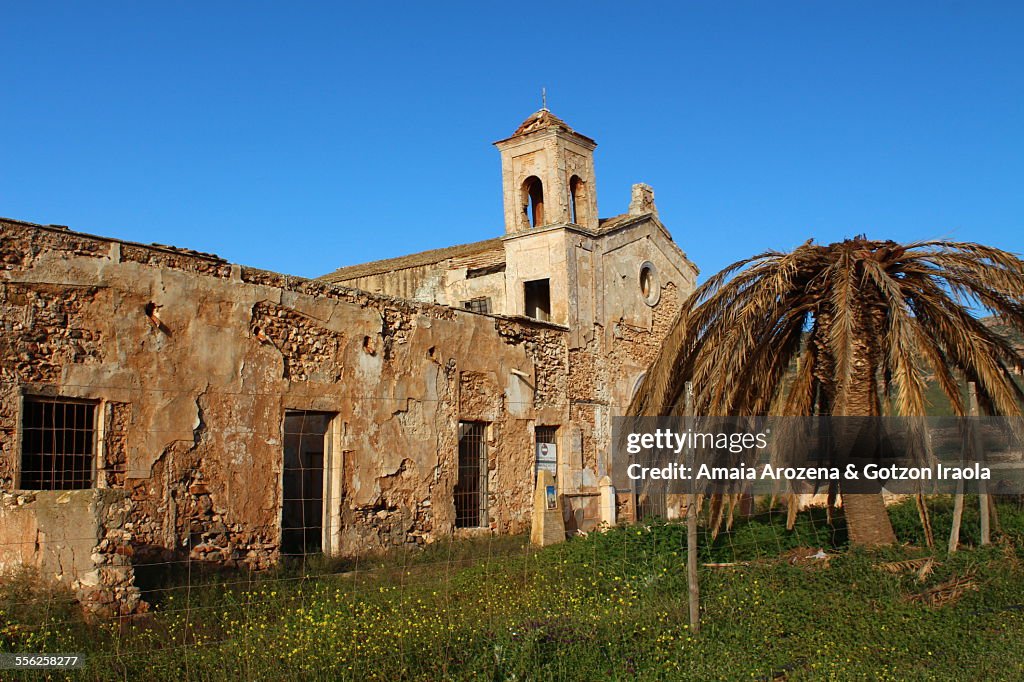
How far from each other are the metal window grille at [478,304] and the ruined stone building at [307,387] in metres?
0.06

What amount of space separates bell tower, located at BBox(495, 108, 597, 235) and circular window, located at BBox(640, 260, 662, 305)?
2244mm

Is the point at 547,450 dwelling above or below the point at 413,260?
below

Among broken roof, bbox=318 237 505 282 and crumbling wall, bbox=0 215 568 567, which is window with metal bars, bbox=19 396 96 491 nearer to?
crumbling wall, bbox=0 215 568 567

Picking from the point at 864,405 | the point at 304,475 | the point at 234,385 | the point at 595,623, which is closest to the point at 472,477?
the point at 304,475

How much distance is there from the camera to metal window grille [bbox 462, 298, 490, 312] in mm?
21767

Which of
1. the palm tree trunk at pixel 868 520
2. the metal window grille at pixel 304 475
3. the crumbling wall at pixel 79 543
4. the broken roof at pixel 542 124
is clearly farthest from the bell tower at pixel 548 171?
→ the crumbling wall at pixel 79 543

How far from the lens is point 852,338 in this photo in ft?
34.5

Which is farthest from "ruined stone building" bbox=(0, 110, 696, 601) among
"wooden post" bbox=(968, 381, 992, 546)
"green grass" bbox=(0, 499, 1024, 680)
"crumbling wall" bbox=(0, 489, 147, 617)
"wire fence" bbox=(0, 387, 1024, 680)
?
"wooden post" bbox=(968, 381, 992, 546)

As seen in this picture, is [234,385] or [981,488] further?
[234,385]

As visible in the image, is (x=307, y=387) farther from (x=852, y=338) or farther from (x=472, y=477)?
(x=852, y=338)

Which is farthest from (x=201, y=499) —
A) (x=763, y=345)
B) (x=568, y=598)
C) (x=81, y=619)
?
(x=763, y=345)

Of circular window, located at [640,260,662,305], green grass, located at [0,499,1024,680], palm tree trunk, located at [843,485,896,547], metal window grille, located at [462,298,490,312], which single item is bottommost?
green grass, located at [0,499,1024,680]

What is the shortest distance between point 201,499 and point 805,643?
8106 millimetres

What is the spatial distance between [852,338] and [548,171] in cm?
1111
